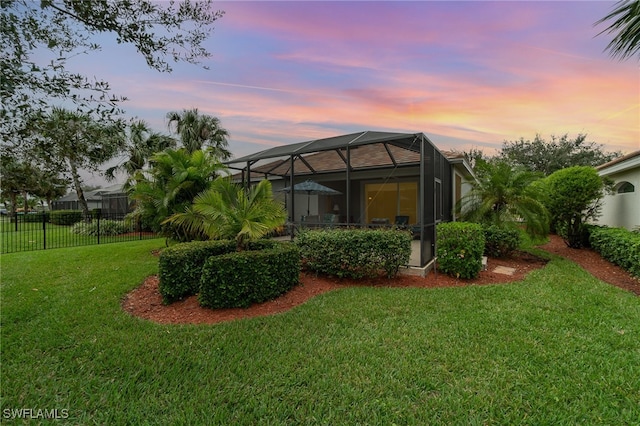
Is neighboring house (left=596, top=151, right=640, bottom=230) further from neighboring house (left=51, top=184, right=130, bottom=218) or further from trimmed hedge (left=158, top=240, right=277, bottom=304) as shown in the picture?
neighboring house (left=51, top=184, right=130, bottom=218)

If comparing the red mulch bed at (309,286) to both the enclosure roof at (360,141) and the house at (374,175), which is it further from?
the enclosure roof at (360,141)

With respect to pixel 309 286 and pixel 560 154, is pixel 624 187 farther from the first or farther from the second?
pixel 560 154

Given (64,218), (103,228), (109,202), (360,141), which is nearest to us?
(360,141)

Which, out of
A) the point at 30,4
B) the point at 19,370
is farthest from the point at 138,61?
the point at 19,370

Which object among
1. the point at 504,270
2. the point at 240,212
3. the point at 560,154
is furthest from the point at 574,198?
the point at 560,154

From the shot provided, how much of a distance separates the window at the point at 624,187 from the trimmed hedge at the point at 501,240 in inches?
183

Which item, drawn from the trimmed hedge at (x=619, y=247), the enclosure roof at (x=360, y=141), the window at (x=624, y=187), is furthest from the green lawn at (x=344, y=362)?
the window at (x=624, y=187)

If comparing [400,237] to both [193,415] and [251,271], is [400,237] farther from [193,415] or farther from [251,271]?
[193,415]

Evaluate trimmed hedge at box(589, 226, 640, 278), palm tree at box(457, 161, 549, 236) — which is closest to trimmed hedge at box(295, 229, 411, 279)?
palm tree at box(457, 161, 549, 236)

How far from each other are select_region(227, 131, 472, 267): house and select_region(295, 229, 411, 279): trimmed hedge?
0.69 meters

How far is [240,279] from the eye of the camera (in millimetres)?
4312

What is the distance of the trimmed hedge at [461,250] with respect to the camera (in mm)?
5641

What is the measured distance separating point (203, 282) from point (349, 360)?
101 inches

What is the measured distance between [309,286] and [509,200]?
610 centimetres
